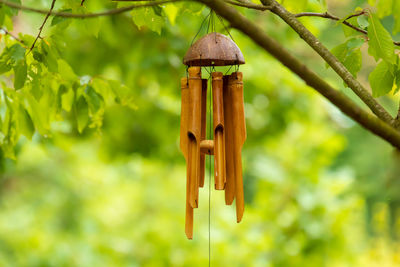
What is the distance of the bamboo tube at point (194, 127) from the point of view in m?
1.41

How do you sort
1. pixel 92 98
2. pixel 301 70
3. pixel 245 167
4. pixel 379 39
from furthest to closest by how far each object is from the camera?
pixel 245 167 → pixel 92 98 → pixel 379 39 → pixel 301 70

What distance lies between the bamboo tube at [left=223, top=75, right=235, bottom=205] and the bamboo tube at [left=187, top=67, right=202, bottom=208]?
0.33ft

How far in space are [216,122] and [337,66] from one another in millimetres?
371

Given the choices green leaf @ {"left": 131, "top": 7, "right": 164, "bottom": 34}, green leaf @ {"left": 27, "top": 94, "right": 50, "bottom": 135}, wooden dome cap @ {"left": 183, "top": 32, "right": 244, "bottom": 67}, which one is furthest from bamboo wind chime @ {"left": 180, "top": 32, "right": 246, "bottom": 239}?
green leaf @ {"left": 27, "top": 94, "right": 50, "bottom": 135}

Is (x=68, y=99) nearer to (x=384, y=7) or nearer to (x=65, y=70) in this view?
(x=65, y=70)

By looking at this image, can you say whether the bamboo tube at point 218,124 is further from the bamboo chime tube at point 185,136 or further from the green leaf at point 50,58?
the green leaf at point 50,58

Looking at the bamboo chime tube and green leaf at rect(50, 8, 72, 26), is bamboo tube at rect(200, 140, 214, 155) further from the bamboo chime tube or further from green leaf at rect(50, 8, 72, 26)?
green leaf at rect(50, 8, 72, 26)

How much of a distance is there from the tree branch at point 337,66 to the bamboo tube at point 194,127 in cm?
28

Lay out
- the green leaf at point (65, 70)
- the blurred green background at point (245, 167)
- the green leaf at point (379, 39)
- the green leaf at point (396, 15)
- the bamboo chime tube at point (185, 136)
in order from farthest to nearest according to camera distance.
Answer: the blurred green background at point (245, 167) < the green leaf at point (65, 70) < the bamboo chime tube at point (185, 136) < the green leaf at point (396, 15) < the green leaf at point (379, 39)

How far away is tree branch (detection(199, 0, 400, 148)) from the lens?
833 mm

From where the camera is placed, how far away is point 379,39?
117cm

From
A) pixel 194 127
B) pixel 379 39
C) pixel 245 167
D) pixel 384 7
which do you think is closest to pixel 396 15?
pixel 384 7

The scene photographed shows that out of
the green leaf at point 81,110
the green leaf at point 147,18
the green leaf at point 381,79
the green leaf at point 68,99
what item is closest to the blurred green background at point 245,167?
the green leaf at point 68,99

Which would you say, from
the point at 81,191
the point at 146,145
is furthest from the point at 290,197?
the point at 81,191
